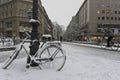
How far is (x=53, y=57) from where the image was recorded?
7355 mm

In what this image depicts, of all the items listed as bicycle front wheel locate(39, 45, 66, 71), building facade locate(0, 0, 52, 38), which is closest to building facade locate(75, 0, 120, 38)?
building facade locate(0, 0, 52, 38)

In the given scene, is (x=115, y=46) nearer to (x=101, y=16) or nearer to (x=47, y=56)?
(x=47, y=56)

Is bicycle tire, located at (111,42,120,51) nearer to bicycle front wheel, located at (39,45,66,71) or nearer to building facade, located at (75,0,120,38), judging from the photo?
bicycle front wheel, located at (39,45,66,71)

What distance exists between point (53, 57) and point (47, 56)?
0.78 ft

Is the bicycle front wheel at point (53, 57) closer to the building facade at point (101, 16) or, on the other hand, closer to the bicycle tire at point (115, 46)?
the bicycle tire at point (115, 46)

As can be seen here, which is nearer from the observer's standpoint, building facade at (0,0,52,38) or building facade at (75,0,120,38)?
building facade at (0,0,52,38)

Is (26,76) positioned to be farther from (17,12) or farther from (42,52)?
(17,12)

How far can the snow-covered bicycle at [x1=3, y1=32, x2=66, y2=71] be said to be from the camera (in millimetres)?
7215

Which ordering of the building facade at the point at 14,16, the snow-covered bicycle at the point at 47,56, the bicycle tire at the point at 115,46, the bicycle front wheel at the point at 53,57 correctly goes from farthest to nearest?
the building facade at the point at 14,16, the bicycle tire at the point at 115,46, the bicycle front wheel at the point at 53,57, the snow-covered bicycle at the point at 47,56

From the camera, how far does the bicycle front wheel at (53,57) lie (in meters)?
7.34

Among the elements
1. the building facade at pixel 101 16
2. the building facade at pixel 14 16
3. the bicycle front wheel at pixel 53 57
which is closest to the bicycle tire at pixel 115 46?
the bicycle front wheel at pixel 53 57

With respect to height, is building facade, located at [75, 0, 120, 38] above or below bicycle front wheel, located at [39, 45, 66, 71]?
above

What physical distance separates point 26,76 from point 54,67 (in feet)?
4.69

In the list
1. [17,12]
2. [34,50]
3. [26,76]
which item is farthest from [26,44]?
[17,12]
